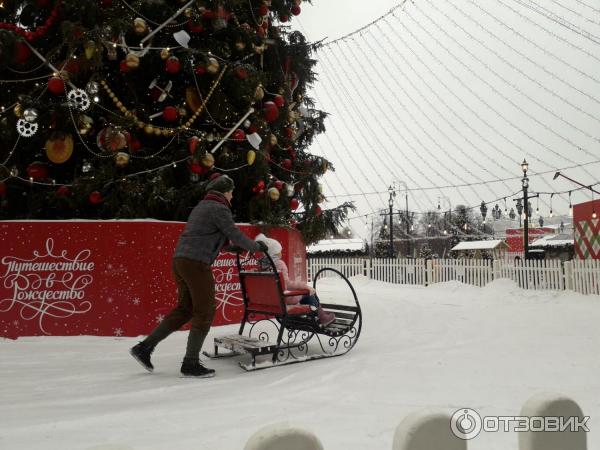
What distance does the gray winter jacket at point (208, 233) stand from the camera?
4082 millimetres

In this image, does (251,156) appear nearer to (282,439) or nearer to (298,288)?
(298,288)

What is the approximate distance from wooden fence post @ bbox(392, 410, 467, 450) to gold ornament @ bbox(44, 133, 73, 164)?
6521mm

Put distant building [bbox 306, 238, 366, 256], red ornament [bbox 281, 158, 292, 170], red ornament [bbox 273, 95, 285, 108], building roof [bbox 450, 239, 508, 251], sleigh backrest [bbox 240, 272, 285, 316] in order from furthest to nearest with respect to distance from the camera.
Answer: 1. distant building [bbox 306, 238, 366, 256]
2. building roof [bbox 450, 239, 508, 251]
3. red ornament [bbox 281, 158, 292, 170]
4. red ornament [bbox 273, 95, 285, 108]
5. sleigh backrest [bbox 240, 272, 285, 316]

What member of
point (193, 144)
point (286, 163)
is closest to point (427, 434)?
point (193, 144)

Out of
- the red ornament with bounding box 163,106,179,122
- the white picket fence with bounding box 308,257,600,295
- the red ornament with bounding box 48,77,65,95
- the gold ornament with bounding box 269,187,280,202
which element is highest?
the red ornament with bounding box 48,77,65,95

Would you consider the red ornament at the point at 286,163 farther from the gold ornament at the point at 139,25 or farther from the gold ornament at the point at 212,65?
the gold ornament at the point at 139,25

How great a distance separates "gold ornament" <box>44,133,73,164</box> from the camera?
6438mm

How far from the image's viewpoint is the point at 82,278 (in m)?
6.03

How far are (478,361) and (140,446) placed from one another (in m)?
3.29

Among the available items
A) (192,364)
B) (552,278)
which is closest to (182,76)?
(192,364)

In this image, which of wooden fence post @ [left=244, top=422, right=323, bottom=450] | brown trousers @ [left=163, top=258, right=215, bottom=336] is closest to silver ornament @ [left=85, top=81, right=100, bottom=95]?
brown trousers @ [left=163, top=258, right=215, bottom=336]

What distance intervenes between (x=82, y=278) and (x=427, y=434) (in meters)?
5.79

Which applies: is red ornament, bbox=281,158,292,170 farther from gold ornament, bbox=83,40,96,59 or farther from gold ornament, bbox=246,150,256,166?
gold ornament, bbox=83,40,96,59

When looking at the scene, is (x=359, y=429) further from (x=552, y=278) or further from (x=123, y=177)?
(x=552, y=278)
